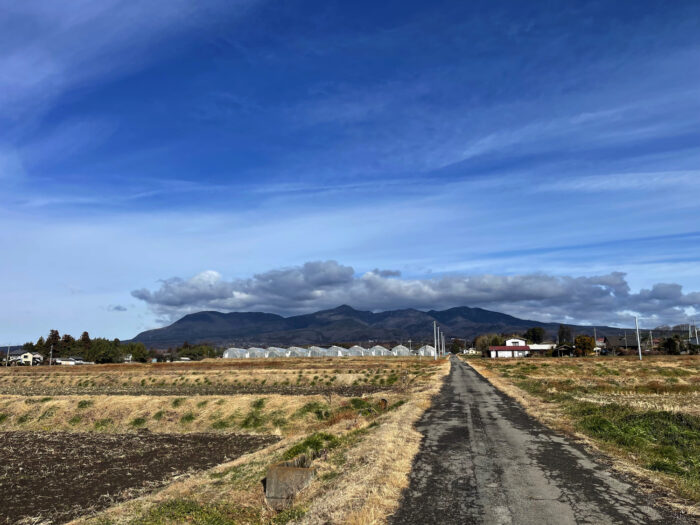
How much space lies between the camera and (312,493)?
38.9 feet

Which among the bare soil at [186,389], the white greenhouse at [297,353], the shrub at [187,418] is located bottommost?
the white greenhouse at [297,353]

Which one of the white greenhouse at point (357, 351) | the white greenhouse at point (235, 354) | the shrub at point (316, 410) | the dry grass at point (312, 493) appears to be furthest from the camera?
the white greenhouse at point (357, 351)

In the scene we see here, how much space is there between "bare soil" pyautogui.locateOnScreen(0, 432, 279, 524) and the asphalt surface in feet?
33.1

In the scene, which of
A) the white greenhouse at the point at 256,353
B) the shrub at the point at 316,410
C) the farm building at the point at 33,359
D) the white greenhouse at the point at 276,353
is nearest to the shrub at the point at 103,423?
the shrub at the point at 316,410

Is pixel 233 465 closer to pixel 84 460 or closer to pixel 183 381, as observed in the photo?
pixel 84 460

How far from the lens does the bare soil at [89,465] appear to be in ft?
49.1

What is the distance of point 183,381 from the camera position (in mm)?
63594

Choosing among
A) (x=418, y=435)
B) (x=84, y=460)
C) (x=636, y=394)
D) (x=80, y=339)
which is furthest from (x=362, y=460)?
(x=80, y=339)

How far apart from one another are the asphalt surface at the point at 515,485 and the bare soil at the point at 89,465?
33.1ft

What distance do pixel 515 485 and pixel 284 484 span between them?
5.99 m

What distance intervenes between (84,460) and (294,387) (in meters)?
34.8

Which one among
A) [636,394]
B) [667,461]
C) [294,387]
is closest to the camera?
[667,461]

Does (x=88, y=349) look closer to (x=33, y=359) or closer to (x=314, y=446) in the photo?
(x=33, y=359)

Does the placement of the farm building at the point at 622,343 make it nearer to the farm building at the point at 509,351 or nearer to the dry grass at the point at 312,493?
the farm building at the point at 509,351
